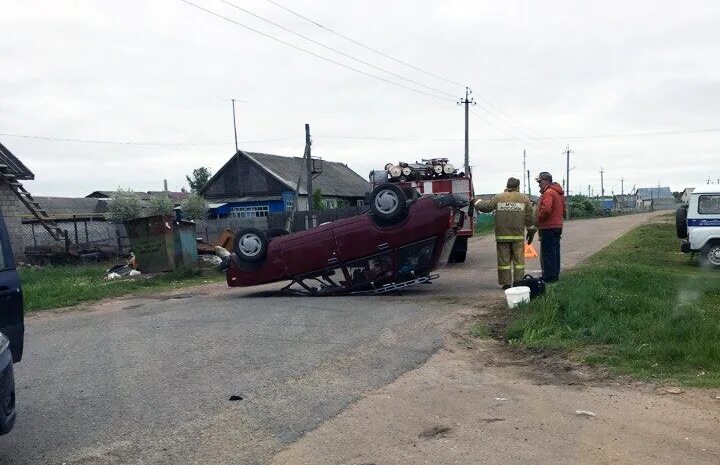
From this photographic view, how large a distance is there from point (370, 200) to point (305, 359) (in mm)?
5062

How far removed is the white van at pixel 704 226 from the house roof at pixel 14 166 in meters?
22.0

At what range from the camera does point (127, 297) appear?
48.1ft

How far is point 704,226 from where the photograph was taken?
16.5 m

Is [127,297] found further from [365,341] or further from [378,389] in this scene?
[378,389]

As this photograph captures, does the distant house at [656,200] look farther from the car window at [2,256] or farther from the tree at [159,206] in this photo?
the car window at [2,256]

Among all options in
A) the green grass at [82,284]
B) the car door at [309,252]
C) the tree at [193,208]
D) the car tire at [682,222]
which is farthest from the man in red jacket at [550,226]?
the tree at [193,208]

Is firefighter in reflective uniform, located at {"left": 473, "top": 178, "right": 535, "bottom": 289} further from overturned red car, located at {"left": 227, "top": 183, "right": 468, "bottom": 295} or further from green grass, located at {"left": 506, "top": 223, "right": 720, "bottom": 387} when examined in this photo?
green grass, located at {"left": 506, "top": 223, "right": 720, "bottom": 387}

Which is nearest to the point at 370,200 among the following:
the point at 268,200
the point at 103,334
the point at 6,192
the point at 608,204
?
the point at 103,334

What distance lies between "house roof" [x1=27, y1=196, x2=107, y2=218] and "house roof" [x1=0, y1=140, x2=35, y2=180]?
13515mm

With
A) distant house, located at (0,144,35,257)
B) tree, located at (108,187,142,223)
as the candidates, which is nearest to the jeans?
distant house, located at (0,144,35,257)

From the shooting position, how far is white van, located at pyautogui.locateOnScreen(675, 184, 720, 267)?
1628 centimetres

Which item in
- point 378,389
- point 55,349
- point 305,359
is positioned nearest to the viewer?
point 378,389

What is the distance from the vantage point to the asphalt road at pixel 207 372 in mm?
4945

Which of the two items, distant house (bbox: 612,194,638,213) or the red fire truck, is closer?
the red fire truck
